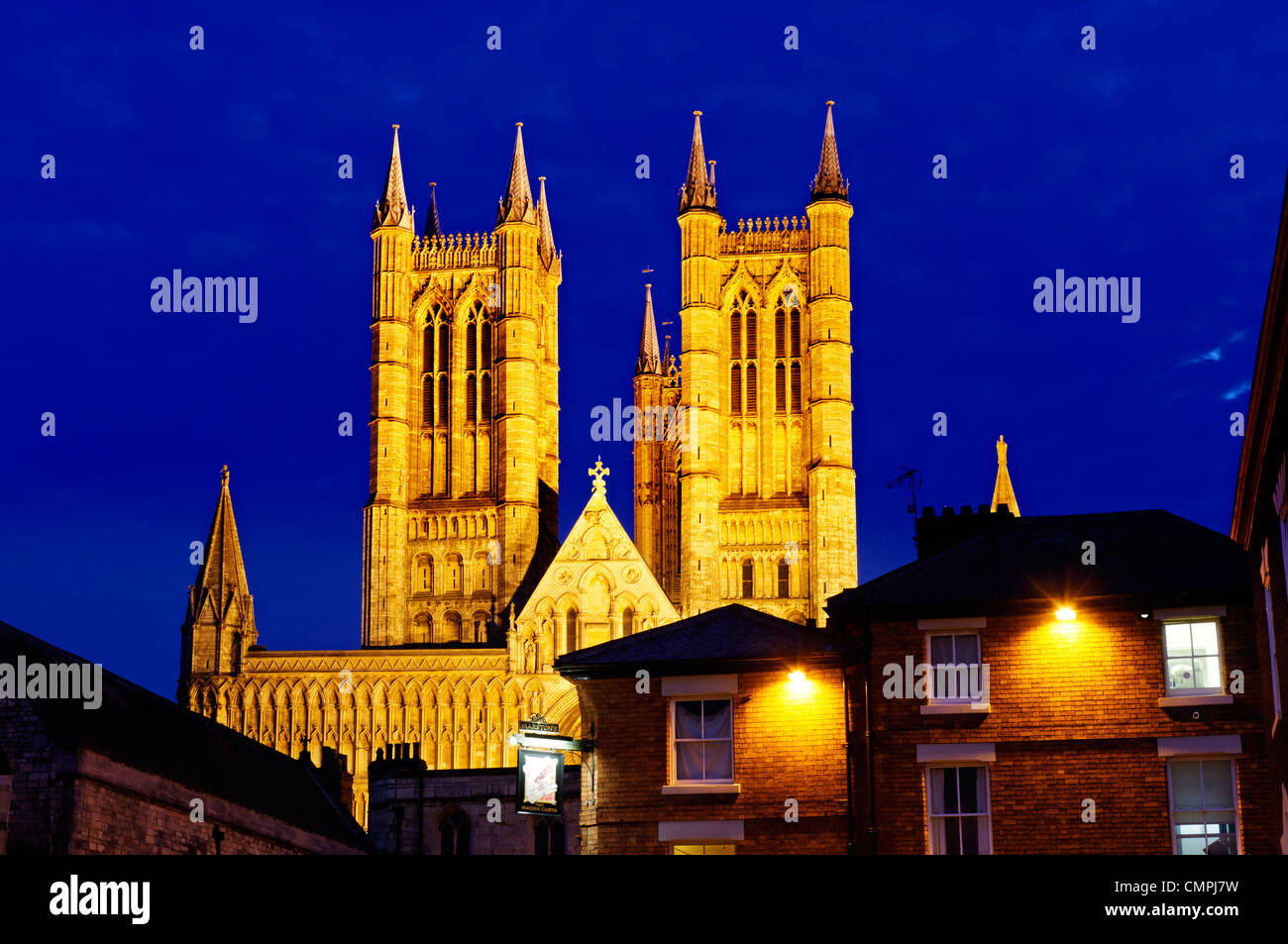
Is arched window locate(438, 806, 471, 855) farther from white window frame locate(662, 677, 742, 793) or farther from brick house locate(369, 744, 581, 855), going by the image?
white window frame locate(662, 677, 742, 793)

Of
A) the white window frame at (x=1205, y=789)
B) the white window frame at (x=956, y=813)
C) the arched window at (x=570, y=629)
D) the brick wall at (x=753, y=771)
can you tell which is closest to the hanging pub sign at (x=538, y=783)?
the brick wall at (x=753, y=771)

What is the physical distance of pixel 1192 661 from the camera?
29.2 metres

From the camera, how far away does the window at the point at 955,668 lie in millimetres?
29719

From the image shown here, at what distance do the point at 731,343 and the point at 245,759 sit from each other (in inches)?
1784

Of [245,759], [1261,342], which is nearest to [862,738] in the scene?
[1261,342]

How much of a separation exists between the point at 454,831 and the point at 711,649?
112ft

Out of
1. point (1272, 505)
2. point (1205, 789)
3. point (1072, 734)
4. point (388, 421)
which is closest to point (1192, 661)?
point (1205, 789)

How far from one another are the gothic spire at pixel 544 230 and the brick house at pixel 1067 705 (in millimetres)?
70995

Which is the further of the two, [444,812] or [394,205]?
[394,205]

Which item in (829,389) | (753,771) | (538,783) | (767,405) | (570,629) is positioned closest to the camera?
(753,771)

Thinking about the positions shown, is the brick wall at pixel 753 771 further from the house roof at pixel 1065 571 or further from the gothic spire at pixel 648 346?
the gothic spire at pixel 648 346

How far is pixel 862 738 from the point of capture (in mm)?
30188

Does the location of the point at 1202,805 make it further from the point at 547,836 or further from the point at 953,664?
the point at 547,836
